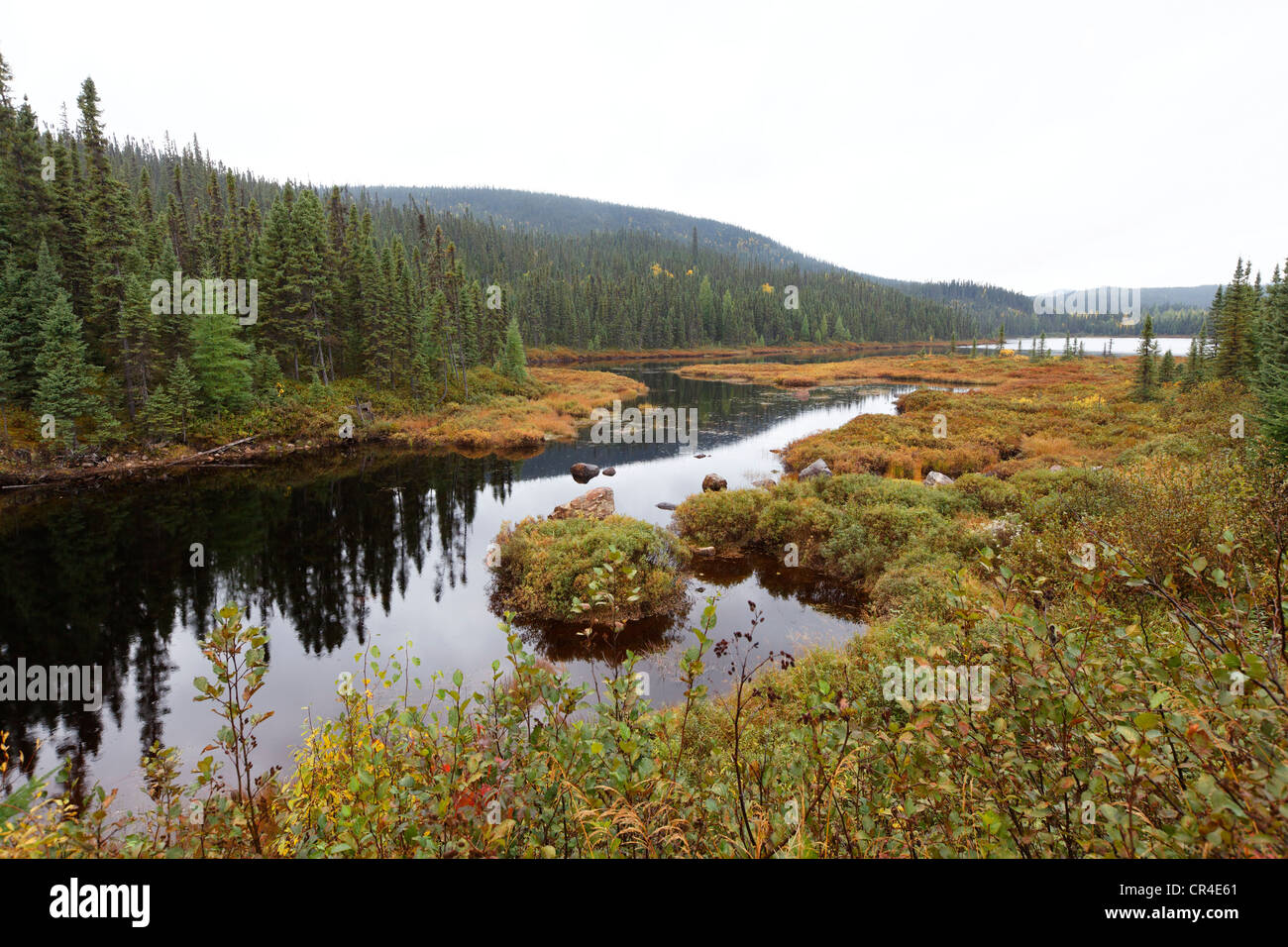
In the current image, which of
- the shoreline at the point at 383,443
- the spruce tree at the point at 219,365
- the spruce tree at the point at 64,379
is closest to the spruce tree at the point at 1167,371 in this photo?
the shoreline at the point at 383,443

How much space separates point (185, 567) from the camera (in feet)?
63.8

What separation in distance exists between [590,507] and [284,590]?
11.4 m

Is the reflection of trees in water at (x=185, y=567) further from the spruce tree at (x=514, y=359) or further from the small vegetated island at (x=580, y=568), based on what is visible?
the spruce tree at (x=514, y=359)

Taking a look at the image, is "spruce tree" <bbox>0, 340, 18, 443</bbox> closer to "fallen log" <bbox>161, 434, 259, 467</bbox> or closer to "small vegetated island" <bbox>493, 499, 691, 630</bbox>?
"fallen log" <bbox>161, 434, 259, 467</bbox>

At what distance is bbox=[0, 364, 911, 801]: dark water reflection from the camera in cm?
1228

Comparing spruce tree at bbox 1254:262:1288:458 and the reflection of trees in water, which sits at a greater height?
spruce tree at bbox 1254:262:1288:458

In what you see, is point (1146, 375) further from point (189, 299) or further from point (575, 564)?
point (189, 299)

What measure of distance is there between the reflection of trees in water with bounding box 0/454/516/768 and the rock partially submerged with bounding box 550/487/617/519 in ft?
14.2

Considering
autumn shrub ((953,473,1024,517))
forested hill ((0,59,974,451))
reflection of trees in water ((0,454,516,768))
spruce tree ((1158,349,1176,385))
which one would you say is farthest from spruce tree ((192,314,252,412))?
spruce tree ((1158,349,1176,385))

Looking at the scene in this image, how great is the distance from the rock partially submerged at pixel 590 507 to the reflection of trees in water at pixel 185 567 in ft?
14.2

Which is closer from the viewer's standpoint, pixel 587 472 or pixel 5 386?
pixel 5 386

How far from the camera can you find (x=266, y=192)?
128 m

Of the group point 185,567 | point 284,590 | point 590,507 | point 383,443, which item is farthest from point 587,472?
point 383,443
